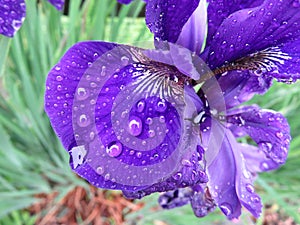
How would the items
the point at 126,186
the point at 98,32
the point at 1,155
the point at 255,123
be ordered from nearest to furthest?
the point at 126,186 < the point at 255,123 < the point at 98,32 < the point at 1,155

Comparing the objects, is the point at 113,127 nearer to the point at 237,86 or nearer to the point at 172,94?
the point at 172,94

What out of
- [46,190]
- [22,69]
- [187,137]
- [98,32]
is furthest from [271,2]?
[46,190]

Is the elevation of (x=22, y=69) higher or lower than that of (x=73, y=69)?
lower

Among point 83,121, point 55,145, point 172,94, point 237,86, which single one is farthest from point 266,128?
point 55,145

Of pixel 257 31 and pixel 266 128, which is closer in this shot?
pixel 257 31

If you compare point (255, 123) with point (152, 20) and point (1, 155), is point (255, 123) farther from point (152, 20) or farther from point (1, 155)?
point (1, 155)

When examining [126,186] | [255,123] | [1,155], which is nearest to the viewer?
[126,186]

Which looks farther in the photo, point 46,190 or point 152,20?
point 46,190

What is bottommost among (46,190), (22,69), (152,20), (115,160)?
(46,190)

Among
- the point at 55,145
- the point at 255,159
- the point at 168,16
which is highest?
the point at 168,16
